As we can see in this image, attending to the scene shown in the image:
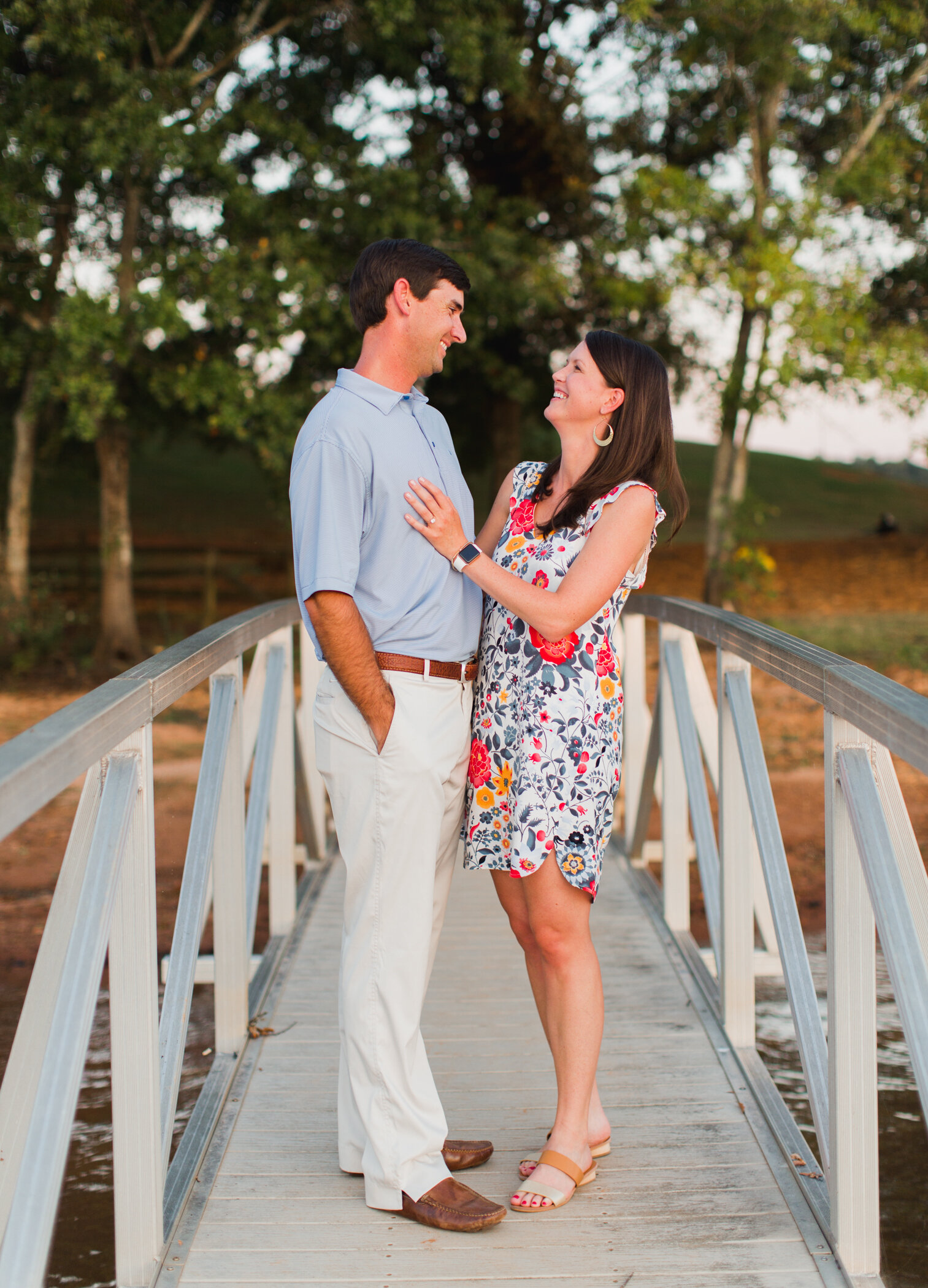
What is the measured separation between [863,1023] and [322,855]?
320cm

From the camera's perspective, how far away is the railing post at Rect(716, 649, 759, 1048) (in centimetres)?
296

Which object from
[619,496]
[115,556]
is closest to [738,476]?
[115,556]

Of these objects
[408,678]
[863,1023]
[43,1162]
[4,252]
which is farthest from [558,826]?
[4,252]

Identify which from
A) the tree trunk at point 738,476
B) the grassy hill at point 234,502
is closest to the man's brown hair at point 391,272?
the tree trunk at point 738,476

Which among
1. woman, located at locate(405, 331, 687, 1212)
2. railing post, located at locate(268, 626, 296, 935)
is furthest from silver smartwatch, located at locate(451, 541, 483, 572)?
railing post, located at locate(268, 626, 296, 935)

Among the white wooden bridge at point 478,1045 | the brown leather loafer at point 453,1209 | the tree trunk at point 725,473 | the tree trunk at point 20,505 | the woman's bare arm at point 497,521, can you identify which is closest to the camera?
the white wooden bridge at point 478,1045

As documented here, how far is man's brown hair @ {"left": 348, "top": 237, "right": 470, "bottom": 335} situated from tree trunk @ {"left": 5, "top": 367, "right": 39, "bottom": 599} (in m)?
10.2

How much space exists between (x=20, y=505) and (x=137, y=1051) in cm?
1099

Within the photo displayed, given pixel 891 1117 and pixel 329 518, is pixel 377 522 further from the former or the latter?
pixel 891 1117

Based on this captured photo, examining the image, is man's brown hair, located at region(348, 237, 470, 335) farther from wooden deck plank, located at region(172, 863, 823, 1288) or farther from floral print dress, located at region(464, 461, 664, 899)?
wooden deck plank, located at region(172, 863, 823, 1288)

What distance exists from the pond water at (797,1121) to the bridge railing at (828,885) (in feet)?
1.83

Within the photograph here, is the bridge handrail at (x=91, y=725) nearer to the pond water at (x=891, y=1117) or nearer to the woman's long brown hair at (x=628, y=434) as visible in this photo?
the woman's long brown hair at (x=628, y=434)

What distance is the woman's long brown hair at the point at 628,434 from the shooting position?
2.30 m

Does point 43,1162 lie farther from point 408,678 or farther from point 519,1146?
point 519,1146
